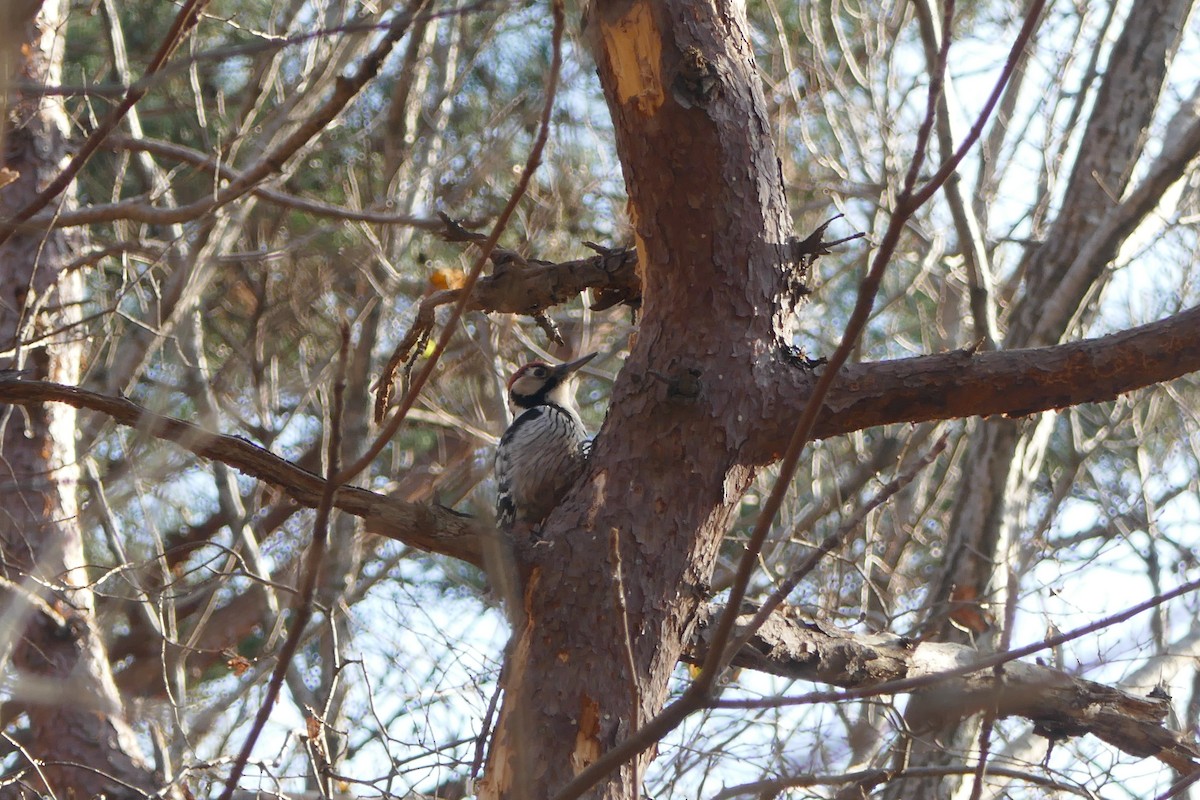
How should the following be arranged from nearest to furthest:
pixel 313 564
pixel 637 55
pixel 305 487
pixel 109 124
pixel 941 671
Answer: pixel 313 564 < pixel 109 124 < pixel 305 487 < pixel 637 55 < pixel 941 671

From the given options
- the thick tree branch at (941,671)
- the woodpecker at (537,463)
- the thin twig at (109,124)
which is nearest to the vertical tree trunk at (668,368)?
the thick tree branch at (941,671)

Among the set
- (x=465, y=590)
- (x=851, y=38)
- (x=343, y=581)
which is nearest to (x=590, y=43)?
(x=343, y=581)

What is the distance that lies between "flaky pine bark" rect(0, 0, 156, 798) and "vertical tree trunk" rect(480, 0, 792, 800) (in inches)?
90.3

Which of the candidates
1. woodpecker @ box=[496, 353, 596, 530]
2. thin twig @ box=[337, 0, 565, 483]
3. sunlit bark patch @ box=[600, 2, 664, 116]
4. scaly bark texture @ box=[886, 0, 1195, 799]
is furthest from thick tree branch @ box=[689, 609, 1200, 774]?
scaly bark texture @ box=[886, 0, 1195, 799]

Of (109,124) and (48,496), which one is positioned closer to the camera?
(109,124)

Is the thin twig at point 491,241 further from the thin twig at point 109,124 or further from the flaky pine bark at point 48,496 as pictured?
the flaky pine bark at point 48,496

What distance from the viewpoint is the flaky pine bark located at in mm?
4555

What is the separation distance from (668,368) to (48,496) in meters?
3.18

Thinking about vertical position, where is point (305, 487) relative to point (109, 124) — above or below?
below

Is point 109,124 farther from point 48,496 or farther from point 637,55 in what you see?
point 48,496

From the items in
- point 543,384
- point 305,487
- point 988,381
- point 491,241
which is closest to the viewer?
point 491,241

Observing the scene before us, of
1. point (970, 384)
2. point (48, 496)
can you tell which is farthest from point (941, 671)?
point (48, 496)

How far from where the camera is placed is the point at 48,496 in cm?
491

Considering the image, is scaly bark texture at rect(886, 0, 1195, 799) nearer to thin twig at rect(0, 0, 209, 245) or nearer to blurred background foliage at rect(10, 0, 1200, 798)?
blurred background foliage at rect(10, 0, 1200, 798)
